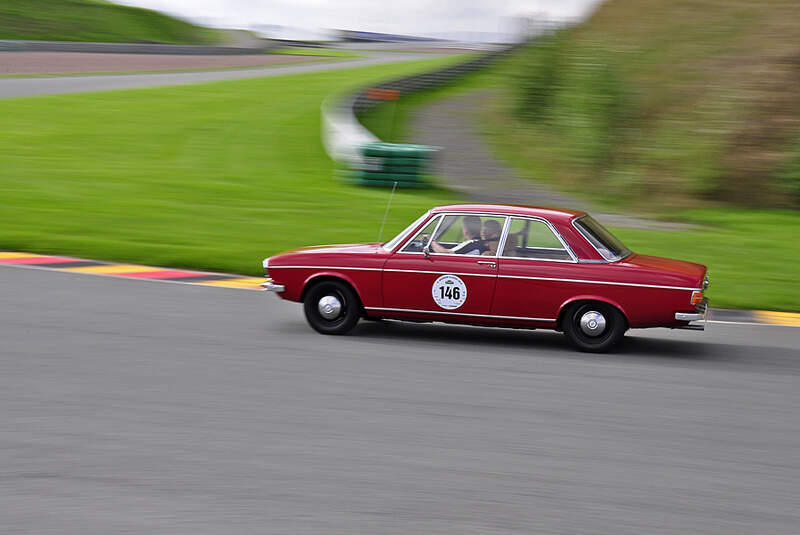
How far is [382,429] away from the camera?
6.00m

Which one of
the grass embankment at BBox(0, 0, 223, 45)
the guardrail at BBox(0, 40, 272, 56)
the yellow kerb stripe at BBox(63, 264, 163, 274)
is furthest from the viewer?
the grass embankment at BBox(0, 0, 223, 45)

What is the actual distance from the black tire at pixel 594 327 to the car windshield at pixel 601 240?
1.53 feet

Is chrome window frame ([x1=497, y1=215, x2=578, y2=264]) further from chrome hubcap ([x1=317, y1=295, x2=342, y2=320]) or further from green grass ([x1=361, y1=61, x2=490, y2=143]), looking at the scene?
green grass ([x1=361, y1=61, x2=490, y2=143])

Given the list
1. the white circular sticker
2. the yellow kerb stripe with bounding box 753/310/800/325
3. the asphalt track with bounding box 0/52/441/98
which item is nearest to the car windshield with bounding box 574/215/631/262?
the white circular sticker

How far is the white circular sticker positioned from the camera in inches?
329

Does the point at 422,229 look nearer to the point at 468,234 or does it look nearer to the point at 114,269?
the point at 468,234

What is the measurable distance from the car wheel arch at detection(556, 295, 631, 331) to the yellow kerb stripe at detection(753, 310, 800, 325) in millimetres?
2843

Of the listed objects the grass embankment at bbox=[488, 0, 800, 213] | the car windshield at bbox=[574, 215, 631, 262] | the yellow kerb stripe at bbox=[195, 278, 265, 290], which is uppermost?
the grass embankment at bbox=[488, 0, 800, 213]

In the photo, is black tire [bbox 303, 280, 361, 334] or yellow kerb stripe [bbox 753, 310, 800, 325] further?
yellow kerb stripe [bbox 753, 310, 800, 325]

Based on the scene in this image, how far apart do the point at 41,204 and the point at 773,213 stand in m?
12.5

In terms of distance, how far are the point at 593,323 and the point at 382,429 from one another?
2878mm

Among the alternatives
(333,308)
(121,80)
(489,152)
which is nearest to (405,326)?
(333,308)

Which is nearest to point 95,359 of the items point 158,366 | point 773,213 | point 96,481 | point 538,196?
point 158,366

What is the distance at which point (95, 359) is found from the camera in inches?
298
